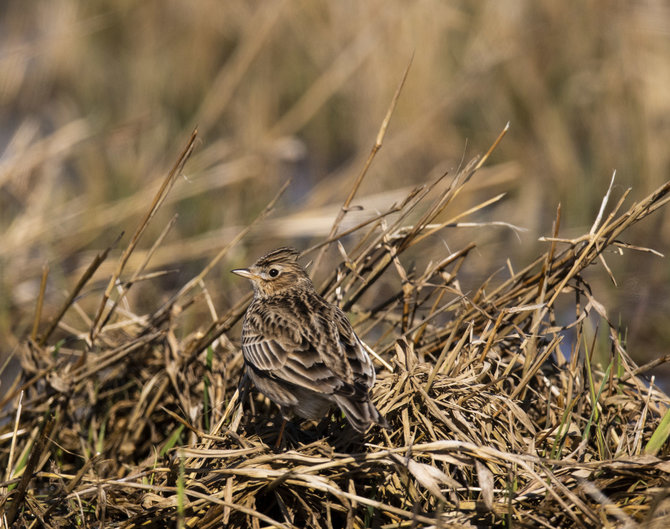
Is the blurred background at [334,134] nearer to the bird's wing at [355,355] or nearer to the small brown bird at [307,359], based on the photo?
the small brown bird at [307,359]

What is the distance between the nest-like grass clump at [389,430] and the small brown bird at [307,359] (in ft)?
0.68

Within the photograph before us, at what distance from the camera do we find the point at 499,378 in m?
4.31

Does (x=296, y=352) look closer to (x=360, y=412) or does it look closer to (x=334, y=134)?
(x=360, y=412)

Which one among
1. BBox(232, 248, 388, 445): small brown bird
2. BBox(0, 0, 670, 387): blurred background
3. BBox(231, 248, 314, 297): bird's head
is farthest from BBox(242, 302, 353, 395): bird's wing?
BBox(0, 0, 670, 387): blurred background

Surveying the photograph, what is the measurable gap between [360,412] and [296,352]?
0.62m

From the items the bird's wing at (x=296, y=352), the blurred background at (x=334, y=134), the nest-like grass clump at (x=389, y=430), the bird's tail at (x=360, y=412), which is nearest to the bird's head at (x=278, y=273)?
the nest-like grass clump at (x=389, y=430)

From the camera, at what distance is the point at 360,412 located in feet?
12.5

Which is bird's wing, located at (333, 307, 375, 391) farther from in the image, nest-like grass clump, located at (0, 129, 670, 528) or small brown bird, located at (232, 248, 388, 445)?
nest-like grass clump, located at (0, 129, 670, 528)

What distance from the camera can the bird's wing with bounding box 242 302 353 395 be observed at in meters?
4.07

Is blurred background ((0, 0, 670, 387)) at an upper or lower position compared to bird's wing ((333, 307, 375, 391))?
lower

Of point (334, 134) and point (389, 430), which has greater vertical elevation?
point (389, 430)

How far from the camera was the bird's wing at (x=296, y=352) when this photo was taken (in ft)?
13.4

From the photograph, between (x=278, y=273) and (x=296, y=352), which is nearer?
(x=296, y=352)

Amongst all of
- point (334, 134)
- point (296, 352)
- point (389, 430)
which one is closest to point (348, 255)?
point (296, 352)
